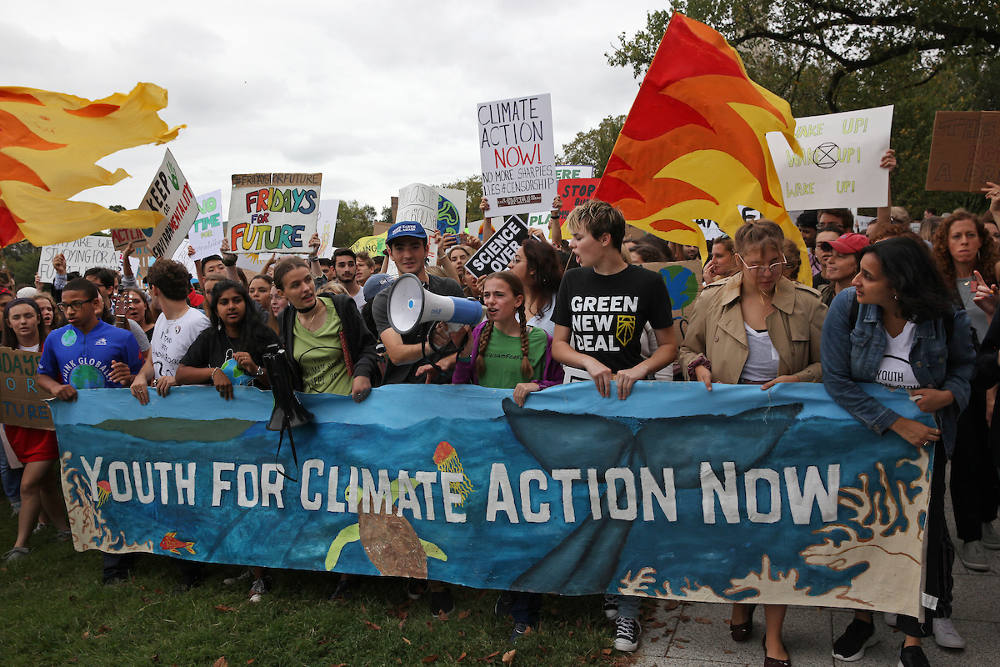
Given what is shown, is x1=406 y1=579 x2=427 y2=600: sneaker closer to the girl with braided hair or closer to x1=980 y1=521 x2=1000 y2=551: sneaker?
the girl with braided hair

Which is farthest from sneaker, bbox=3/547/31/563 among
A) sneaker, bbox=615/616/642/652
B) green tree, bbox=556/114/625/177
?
green tree, bbox=556/114/625/177

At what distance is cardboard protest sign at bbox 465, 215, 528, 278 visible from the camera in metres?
5.98

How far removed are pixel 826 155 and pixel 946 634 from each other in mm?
4036

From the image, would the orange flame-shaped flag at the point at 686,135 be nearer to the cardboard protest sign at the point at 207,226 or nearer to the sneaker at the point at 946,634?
the sneaker at the point at 946,634

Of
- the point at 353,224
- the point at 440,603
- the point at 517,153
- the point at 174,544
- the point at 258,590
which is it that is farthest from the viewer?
the point at 353,224

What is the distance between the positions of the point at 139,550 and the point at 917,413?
14.3 ft

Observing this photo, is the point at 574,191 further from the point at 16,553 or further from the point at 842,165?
the point at 16,553

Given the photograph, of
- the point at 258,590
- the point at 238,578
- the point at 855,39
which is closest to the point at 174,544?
the point at 238,578

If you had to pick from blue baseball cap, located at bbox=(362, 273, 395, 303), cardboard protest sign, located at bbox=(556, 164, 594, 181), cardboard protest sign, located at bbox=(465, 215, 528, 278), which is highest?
cardboard protest sign, located at bbox=(556, 164, 594, 181)

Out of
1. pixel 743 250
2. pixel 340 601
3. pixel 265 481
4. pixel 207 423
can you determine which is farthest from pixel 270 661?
pixel 743 250

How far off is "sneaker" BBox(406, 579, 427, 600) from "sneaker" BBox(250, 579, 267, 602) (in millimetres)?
837

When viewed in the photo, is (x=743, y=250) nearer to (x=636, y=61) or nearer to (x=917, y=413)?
(x=917, y=413)

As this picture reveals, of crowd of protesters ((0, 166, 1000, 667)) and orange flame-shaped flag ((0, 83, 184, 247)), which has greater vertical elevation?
orange flame-shaped flag ((0, 83, 184, 247))

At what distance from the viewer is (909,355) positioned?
3.16 meters
